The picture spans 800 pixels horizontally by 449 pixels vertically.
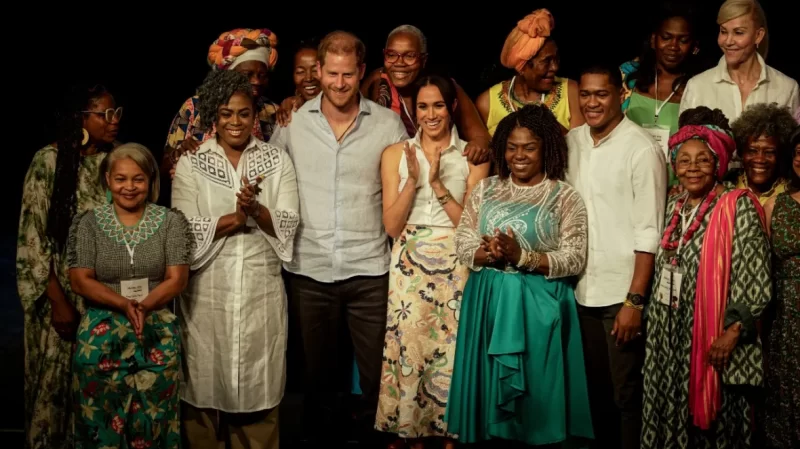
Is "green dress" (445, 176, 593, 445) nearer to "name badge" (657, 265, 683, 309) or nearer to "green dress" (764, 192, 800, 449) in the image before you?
"name badge" (657, 265, 683, 309)

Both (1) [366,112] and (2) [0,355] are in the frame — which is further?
(2) [0,355]

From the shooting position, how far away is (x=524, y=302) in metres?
4.07

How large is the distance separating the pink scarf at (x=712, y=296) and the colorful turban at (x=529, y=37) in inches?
50.6

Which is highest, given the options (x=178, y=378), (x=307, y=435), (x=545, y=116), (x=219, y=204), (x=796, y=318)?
(x=545, y=116)

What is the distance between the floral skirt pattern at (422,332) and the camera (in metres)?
4.34

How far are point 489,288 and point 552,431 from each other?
25.5 inches

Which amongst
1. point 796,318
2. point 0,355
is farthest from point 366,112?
point 0,355

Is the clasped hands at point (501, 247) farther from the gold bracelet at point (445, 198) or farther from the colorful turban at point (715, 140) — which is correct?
the colorful turban at point (715, 140)

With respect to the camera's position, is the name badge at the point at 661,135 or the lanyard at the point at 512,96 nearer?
the name badge at the point at 661,135

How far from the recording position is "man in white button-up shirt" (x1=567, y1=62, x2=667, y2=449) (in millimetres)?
4094

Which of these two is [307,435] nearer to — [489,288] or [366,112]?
[489,288]

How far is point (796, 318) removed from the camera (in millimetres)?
3910

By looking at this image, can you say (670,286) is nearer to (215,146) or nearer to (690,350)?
(690,350)

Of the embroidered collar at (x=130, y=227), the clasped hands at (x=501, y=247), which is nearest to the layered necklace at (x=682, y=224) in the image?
the clasped hands at (x=501, y=247)
